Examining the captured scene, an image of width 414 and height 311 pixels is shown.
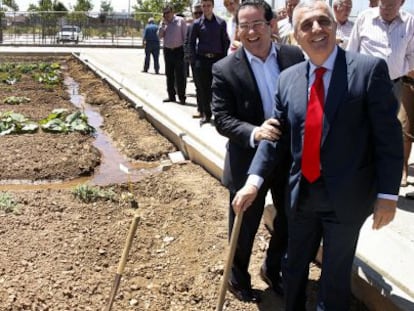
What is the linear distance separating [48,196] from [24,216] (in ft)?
2.21

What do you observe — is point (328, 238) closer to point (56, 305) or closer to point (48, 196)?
point (56, 305)

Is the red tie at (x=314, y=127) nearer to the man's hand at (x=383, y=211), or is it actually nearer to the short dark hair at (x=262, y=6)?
the man's hand at (x=383, y=211)

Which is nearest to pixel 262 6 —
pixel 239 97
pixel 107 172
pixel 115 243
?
pixel 239 97

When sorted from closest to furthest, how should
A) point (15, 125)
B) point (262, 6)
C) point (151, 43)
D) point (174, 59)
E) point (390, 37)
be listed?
point (262, 6)
point (390, 37)
point (15, 125)
point (174, 59)
point (151, 43)

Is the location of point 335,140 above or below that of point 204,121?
above

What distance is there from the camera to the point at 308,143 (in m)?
2.63

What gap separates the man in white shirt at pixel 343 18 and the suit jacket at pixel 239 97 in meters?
2.48

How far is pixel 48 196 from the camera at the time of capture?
574cm

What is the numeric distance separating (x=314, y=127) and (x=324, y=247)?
0.67 metres

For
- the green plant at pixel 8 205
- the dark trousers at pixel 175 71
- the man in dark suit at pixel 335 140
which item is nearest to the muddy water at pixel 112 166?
the dark trousers at pixel 175 71

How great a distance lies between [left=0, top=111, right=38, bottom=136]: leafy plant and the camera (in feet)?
30.3

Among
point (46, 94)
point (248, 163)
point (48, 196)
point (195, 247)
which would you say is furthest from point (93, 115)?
point (248, 163)

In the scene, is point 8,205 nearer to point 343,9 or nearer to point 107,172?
point 107,172

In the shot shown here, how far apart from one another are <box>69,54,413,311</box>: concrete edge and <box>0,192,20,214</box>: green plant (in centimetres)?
210
